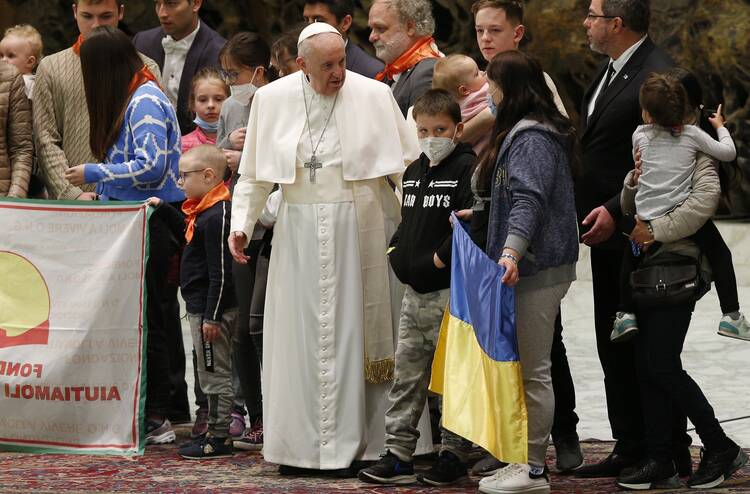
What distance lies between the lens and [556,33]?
1377 centimetres

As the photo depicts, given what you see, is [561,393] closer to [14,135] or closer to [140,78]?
[140,78]

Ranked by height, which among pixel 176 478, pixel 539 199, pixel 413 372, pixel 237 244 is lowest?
pixel 176 478

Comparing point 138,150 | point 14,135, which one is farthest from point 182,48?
point 138,150

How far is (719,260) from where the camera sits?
5.79 meters

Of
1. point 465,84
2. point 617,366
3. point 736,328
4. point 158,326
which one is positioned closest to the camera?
point 736,328

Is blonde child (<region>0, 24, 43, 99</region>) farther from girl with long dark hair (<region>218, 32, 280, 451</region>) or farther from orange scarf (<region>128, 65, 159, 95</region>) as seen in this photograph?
girl with long dark hair (<region>218, 32, 280, 451</region>)

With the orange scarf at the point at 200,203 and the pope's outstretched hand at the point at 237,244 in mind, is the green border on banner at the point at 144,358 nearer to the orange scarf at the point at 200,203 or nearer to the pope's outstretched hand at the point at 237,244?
the orange scarf at the point at 200,203

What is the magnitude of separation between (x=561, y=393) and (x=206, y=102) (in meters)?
2.41

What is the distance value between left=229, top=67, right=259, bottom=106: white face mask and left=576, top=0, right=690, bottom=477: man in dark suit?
5.72ft

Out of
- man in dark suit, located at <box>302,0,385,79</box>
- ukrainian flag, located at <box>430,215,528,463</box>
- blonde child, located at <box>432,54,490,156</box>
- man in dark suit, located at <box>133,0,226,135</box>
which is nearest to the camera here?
ukrainian flag, located at <box>430,215,528,463</box>

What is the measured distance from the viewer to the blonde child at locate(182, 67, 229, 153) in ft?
24.5

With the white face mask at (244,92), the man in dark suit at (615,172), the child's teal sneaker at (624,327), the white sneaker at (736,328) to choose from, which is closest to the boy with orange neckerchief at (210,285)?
the white face mask at (244,92)

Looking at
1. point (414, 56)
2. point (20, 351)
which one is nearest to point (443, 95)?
point (414, 56)

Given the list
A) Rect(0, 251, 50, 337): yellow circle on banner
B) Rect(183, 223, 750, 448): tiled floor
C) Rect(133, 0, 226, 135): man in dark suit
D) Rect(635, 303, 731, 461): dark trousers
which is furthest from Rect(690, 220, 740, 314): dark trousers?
Rect(133, 0, 226, 135): man in dark suit
